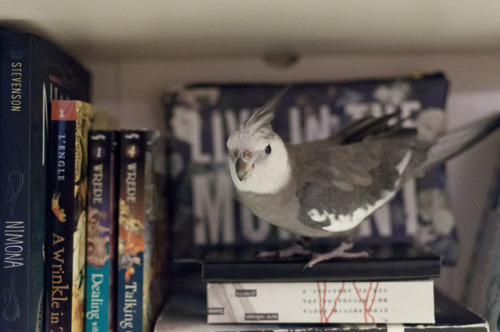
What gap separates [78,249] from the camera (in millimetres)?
655

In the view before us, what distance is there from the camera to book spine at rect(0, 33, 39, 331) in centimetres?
62

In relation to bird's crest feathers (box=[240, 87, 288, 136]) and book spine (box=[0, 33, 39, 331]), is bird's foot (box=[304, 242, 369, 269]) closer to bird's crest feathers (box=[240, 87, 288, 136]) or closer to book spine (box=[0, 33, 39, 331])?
bird's crest feathers (box=[240, 87, 288, 136])

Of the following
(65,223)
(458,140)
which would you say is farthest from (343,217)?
(65,223)

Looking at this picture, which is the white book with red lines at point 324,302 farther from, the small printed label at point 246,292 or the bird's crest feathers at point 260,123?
the bird's crest feathers at point 260,123

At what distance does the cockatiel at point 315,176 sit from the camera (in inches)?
27.5

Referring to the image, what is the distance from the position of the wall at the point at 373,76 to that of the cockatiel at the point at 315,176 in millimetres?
219

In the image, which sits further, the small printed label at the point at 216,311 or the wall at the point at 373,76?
the wall at the point at 373,76

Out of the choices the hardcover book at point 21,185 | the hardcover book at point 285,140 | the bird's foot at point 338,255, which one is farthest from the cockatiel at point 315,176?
the hardcover book at point 21,185

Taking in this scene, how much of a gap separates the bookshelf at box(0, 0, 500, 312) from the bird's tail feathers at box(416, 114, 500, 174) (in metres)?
0.09

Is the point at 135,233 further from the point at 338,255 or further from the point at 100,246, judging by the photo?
the point at 338,255

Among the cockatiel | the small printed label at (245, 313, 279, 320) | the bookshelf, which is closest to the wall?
the bookshelf

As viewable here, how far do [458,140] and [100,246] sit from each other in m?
0.64

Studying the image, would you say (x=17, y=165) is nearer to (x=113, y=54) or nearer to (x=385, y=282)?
(x=113, y=54)

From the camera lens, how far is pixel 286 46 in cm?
88
